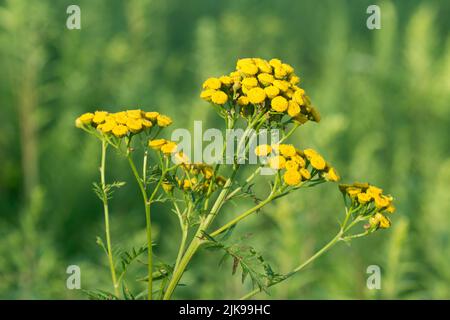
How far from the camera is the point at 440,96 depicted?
13.7ft

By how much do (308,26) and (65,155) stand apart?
9.77 feet

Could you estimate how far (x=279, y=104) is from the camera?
1.40 metres

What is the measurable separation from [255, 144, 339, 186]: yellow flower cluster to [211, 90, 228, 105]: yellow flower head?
0.12 m

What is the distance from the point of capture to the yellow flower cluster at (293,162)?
1435 mm

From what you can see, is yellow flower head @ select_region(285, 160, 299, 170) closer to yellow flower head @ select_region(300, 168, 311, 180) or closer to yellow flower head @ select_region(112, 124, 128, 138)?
yellow flower head @ select_region(300, 168, 311, 180)

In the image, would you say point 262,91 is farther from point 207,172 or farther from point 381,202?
point 381,202

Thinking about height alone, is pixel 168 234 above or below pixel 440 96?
below

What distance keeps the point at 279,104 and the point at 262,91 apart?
47 millimetres

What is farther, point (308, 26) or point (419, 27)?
point (308, 26)

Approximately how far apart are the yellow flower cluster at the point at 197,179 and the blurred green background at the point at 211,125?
110 centimetres

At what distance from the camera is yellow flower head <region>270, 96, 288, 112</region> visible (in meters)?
1.39

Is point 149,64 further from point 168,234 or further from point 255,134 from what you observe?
point 255,134

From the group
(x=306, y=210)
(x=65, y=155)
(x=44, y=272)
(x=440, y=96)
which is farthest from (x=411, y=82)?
(x=44, y=272)

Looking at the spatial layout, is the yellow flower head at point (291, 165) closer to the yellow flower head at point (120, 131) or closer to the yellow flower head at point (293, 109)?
the yellow flower head at point (293, 109)
